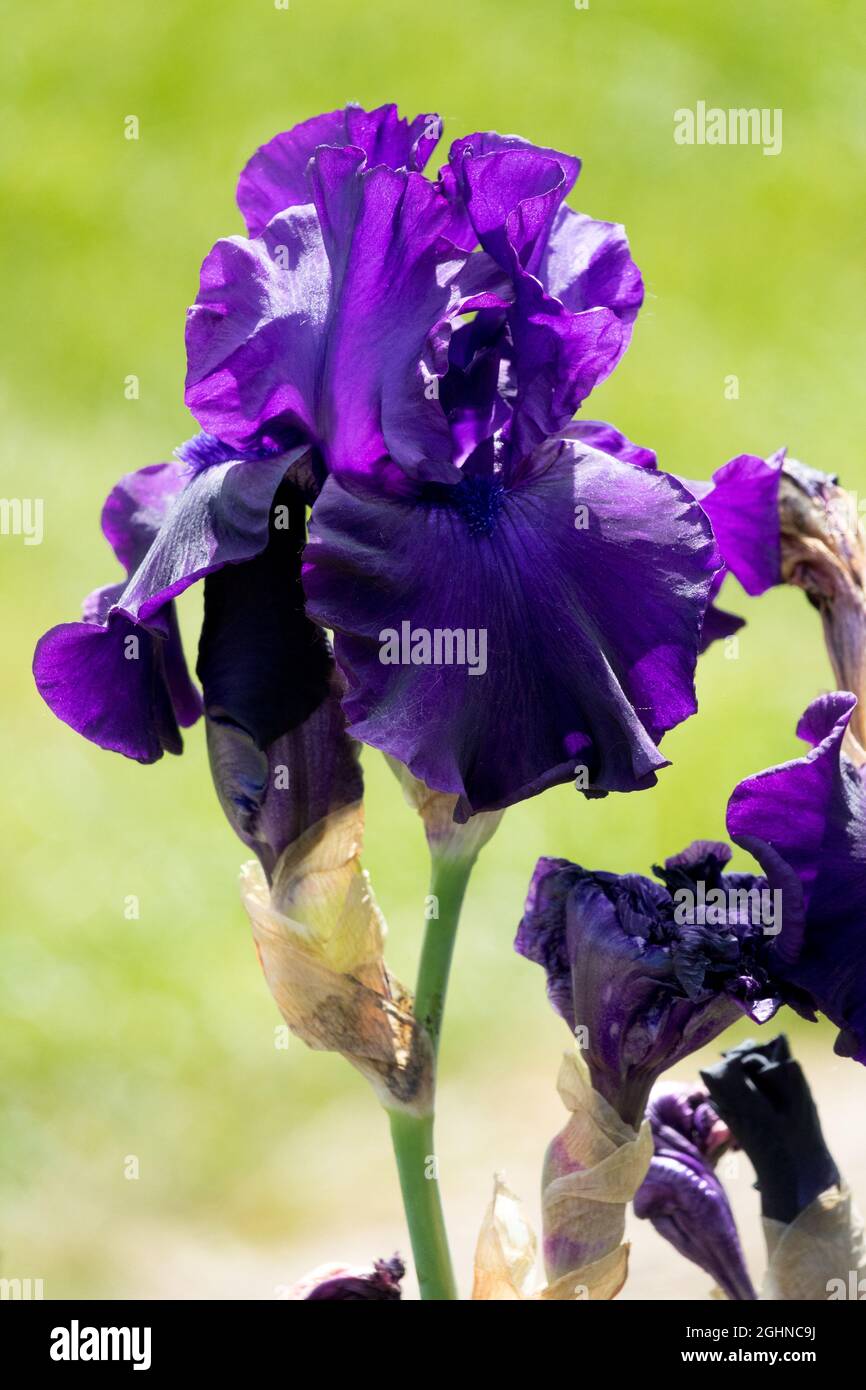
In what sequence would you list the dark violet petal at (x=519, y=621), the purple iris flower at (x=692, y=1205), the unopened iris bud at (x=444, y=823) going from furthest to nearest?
1. the purple iris flower at (x=692, y=1205)
2. the unopened iris bud at (x=444, y=823)
3. the dark violet petal at (x=519, y=621)

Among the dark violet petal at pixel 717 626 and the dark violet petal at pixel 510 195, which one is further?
the dark violet petal at pixel 717 626

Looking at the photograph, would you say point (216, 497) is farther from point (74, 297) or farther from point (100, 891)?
point (74, 297)

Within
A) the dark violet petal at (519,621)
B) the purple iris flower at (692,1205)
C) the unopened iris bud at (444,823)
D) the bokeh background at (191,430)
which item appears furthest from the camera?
the bokeh background at (191,430)

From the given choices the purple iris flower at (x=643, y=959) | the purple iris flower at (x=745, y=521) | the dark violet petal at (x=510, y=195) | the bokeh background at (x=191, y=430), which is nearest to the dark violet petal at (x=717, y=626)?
the purple iris flower at (x=745, y=521)

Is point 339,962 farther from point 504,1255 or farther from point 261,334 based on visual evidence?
point 261,334

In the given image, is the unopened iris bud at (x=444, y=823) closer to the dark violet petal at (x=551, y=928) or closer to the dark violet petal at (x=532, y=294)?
the dark violet petal at (x=551, y=928)

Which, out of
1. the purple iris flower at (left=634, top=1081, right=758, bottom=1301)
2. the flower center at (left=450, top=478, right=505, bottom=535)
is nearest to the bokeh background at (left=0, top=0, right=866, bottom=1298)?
the purple iris flower at (left=634, top=1081, right=758, bottom=1301)

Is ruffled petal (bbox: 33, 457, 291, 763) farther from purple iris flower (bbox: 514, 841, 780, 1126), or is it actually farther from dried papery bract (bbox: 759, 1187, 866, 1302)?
dried papery bract (bbox: 759, 1187, 866, 1302)
